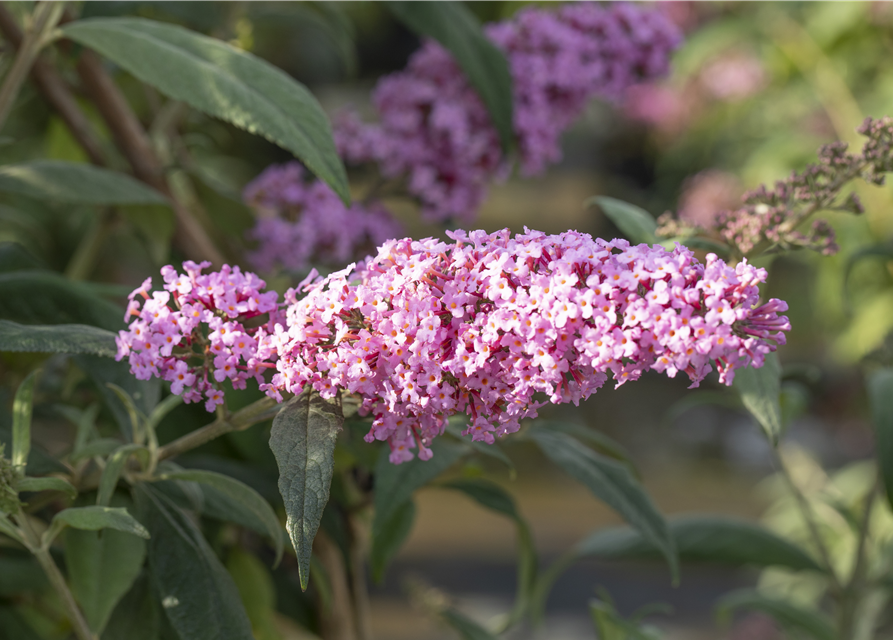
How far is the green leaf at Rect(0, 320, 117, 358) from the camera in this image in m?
0.46

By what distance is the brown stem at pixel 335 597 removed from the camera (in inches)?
28.5

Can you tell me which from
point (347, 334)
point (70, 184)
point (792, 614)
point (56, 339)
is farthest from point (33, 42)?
point (792, 614)

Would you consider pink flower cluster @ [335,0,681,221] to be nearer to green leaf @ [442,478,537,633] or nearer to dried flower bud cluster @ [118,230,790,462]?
green leaf @ [442,478,537,633]

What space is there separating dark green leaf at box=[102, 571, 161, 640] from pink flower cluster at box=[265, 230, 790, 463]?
24cm

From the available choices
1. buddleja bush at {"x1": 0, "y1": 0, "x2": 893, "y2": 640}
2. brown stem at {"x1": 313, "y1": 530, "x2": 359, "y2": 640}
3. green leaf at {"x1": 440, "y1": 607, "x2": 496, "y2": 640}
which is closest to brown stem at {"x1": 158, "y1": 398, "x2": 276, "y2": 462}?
buddleja bush at {"x1": 0, "y1": 0, "x2": 893, "y2": 640}

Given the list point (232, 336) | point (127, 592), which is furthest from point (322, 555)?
point (232, 336)

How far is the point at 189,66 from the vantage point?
1.94 feet

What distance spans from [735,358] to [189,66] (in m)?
0.41

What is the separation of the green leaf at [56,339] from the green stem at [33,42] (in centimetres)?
26

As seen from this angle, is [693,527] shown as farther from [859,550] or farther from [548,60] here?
[548,60]

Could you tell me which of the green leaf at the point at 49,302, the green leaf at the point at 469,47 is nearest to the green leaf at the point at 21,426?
the green leaf at the point at 49,302

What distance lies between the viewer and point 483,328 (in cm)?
43

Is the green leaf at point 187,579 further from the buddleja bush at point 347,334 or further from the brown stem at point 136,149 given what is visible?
the brown stem at point 136,149

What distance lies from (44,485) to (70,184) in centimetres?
28
